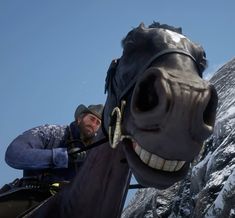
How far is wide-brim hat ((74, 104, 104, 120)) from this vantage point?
4.09 m

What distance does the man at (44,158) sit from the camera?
3389mm

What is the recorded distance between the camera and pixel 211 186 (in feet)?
33.0

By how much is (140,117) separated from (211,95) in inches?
16.4

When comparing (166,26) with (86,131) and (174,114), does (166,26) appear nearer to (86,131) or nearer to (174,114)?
(174,114)

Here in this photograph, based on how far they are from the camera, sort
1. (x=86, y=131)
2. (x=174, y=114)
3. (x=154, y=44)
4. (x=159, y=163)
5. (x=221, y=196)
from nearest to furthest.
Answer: (x=174, y=114) → (x=159, y=163) → (x=154, y=44) → (x=86, y=131) → (x=221, y=196)

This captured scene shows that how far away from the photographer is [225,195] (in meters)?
8.95

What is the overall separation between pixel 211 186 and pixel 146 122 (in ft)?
28.0

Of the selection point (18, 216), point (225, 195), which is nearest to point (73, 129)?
point (18, 216)

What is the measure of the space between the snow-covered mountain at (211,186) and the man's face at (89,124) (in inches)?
198

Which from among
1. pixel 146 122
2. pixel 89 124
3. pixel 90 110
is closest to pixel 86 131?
pixel 89 124

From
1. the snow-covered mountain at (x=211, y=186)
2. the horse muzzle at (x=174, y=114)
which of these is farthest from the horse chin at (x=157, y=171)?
the snow-covered mountain at (x=211, y=186)

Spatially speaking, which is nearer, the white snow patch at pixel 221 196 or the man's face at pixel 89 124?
the man's face at pixel 89 124

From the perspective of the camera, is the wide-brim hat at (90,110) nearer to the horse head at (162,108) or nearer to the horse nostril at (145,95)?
the horse head at (162,108)

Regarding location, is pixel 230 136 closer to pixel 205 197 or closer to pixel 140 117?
pixel 205 197
